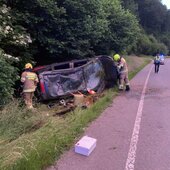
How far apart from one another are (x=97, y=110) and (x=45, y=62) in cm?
541

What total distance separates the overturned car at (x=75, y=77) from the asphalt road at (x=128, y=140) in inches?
63.3

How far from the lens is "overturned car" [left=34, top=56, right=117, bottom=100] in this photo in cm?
1068

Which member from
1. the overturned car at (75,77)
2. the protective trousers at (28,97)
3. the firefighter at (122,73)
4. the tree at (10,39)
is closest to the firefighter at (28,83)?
the protective trousers at (28,97)

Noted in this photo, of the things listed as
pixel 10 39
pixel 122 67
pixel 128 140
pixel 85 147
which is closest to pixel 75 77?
pixel 10 39

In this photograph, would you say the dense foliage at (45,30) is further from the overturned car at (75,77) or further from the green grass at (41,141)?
the green grass at (41,141)

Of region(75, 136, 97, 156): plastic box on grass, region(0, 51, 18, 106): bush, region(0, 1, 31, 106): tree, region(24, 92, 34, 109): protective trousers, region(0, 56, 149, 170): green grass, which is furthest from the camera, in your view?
region(24, 92, 34, 109): protective trousers

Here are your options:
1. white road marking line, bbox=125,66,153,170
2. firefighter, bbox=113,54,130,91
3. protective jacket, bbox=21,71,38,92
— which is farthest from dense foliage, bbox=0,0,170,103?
white road marking line, bbox=125,66,153,170

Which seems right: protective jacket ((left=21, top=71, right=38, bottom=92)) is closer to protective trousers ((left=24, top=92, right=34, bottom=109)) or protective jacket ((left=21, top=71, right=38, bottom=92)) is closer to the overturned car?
protective trousers ((left=24, top=92, right=34, bottom=109))

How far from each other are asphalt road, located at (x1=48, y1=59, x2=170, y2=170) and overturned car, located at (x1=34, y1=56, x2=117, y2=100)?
5.28ft

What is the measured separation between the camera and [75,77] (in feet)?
38.0

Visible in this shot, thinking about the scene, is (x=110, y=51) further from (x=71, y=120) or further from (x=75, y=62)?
(x=71, y=120)

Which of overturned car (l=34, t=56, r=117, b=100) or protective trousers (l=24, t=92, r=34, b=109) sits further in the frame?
overturned car (l=34, t=56, r=117, b=100)

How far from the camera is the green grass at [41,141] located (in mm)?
4977

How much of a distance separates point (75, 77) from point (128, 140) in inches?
208
